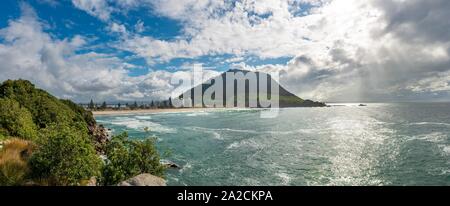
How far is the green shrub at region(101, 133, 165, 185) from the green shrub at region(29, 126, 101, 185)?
2.54m

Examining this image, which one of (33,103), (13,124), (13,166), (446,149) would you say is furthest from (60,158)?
(446,149)

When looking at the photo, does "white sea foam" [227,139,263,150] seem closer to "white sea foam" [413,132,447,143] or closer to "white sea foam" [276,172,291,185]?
"white sea foam" [276,172,291,185]

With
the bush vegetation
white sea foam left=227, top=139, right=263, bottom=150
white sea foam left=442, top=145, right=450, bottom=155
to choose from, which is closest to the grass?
the bush vegetation

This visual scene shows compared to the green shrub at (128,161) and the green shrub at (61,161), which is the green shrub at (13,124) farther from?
the green shrub at (61,161)

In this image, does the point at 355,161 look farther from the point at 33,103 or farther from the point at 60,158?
the point at 33,103

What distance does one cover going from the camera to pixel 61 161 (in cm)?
1543

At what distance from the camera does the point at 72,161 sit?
1579 cm

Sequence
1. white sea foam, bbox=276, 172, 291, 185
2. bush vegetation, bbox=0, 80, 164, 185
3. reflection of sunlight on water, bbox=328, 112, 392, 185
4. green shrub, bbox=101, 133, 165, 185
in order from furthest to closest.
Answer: reflection of sunlight on water, bbox=328, 112, 392, 185 → white sea foam, bbox=276, 172, 291, 185 → green shrub, bbox=101, 133, 165, 185 → bush vegetation, bbox=0, 80, 164, 185

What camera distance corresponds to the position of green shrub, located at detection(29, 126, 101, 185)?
15148 mm

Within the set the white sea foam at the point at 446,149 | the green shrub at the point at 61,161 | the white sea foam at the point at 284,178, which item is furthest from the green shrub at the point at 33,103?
the white sea foam at the point at 446,149

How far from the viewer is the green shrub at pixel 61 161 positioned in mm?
15148
